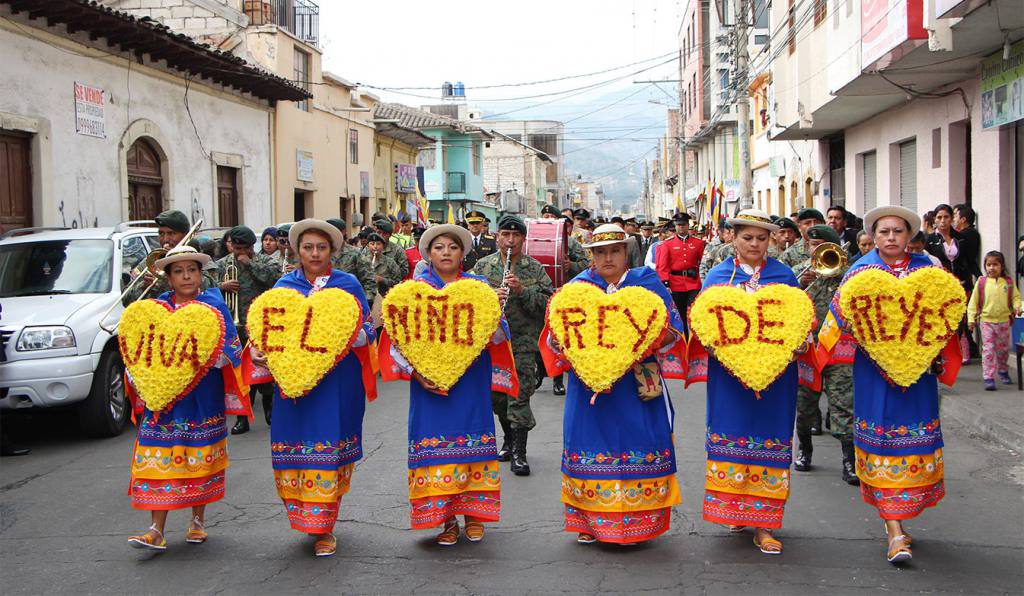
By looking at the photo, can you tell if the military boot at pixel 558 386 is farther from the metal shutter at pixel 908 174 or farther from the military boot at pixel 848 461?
the metal shutter at pixel 908 174

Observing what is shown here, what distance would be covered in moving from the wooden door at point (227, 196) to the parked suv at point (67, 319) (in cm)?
1031

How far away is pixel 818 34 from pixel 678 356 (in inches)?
546

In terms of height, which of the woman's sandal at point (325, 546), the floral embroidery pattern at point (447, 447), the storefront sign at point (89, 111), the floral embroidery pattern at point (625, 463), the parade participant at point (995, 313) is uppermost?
the storefront sign at point (89, 111)

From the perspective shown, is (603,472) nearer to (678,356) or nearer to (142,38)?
(678,356)

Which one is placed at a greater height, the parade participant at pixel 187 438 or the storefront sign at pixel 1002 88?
the storefront sign at pixel 1002 88

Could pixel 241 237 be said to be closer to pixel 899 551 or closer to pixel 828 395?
pixel 828 395

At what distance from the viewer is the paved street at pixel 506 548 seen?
198 inches

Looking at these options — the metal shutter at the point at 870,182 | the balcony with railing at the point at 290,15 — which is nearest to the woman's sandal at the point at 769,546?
the metal shutter at the point at 870,182

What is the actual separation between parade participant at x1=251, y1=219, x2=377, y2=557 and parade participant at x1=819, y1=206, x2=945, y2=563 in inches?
111

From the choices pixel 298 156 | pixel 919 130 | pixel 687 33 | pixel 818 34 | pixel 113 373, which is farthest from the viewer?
pixel 687 33

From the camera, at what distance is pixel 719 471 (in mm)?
5543

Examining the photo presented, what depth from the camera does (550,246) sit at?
31.2 ft

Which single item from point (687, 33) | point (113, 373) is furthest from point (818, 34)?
point (687, 33)

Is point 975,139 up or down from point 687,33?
down
